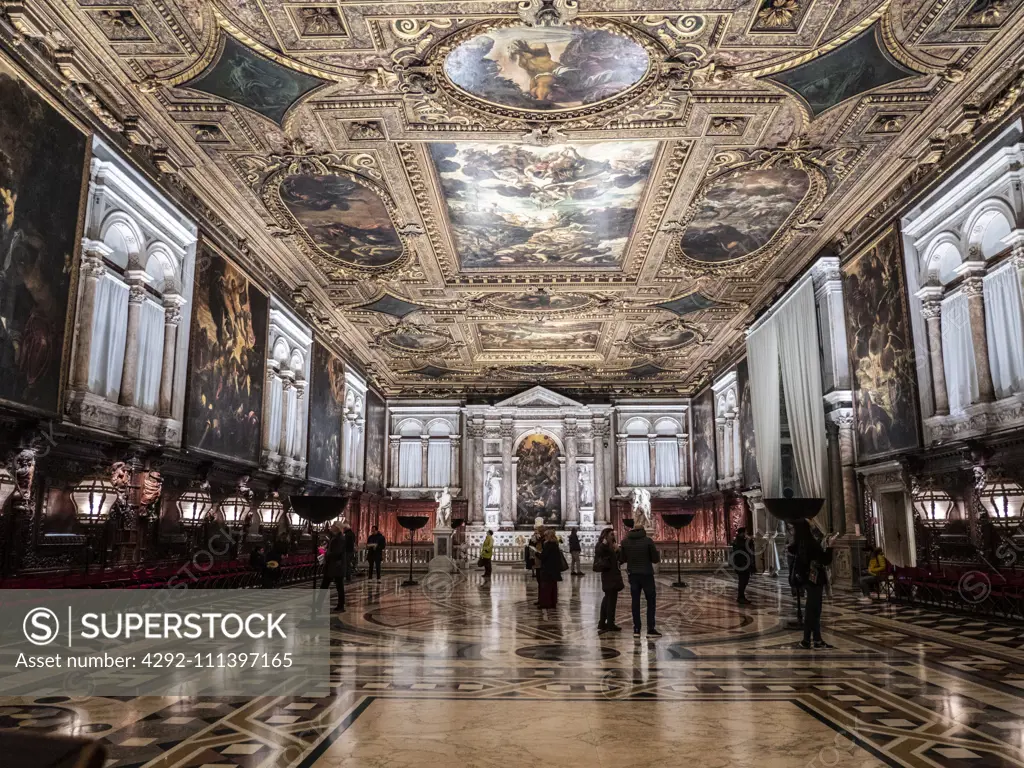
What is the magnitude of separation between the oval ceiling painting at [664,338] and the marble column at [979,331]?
12480 millimetres

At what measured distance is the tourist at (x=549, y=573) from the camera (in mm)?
11953

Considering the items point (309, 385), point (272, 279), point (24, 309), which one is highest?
point (272, 279)

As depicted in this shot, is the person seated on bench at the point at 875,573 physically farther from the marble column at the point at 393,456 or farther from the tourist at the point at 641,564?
the marble column at the point at 393,456

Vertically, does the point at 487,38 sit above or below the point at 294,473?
above

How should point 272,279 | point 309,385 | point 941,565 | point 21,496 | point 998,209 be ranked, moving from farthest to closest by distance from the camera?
point 309,385 < point 272,279 < point 941,565 < point 998,209 < point 21,496

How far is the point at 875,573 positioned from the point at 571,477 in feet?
67.6

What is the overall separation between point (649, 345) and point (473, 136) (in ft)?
51.9

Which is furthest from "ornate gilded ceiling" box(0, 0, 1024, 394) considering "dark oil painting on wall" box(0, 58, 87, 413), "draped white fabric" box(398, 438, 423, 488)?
"draped white fabric" box(398, 438, 423, 488)

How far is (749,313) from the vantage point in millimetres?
22516

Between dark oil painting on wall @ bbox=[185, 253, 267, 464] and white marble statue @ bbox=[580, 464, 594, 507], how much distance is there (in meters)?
18.4

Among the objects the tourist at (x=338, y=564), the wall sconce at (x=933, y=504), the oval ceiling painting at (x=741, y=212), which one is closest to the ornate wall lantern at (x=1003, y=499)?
the wall sconce at (x=933, y=504)

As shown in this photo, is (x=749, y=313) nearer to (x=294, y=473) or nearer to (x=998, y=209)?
(x=998, y=209)

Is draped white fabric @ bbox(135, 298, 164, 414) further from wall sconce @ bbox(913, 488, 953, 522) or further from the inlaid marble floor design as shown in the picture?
wall sconce @ bbox(913, 488, 953, 522)

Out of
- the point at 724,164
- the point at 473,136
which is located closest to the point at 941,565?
the point at 724,164
